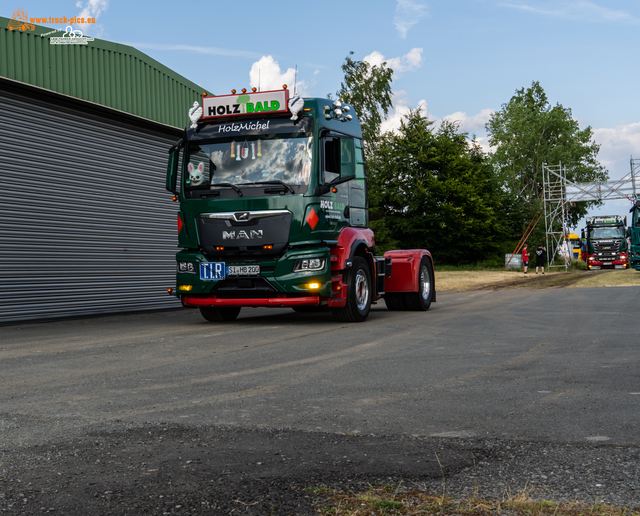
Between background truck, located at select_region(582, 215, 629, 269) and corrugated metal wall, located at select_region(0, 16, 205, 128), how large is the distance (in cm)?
3376

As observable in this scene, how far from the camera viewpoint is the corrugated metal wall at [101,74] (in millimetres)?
13695

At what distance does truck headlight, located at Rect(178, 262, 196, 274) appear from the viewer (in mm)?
11602

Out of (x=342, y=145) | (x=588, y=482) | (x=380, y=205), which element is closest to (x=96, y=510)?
(x=588, y=482)

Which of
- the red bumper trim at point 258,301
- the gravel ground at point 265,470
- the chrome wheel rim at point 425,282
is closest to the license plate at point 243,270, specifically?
the red bumper trim at point 258,301

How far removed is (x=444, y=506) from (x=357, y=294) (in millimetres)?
9208

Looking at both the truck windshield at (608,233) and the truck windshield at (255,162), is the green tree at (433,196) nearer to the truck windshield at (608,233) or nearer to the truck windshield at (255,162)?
the truck windshield at (608,233)

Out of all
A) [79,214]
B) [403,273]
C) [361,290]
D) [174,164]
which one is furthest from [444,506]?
[79,214]

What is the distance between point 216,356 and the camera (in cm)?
801

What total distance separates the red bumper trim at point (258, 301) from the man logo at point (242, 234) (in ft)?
3.33

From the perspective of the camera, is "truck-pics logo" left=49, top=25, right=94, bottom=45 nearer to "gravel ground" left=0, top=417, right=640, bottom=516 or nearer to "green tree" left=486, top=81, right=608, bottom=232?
"gravel ground" left=0, top=417, right=640, bottom=516

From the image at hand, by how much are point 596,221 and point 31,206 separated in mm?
40069

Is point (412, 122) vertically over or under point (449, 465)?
over

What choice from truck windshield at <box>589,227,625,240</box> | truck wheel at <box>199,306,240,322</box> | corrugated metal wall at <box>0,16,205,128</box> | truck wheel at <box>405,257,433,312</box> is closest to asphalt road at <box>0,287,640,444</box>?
truck wheel at <box>199,306,240,322</box>

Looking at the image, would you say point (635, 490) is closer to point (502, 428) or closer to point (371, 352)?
point (502, 428)
